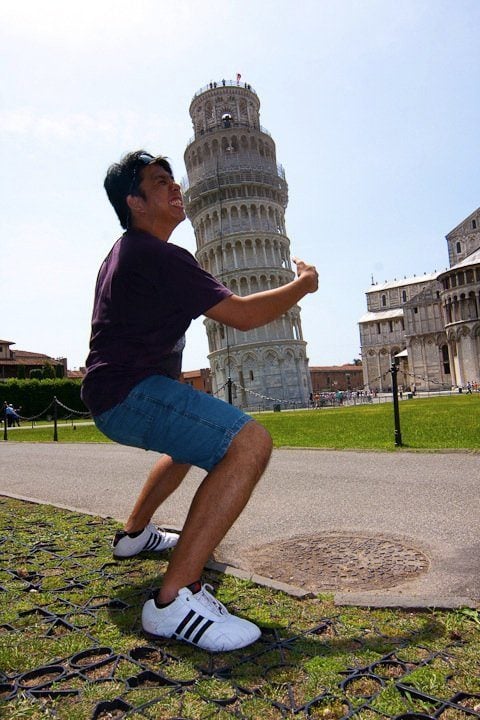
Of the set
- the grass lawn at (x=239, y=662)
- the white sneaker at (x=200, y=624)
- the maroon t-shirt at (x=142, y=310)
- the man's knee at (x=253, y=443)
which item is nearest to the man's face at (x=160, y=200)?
the maroon t-shirt at (x=142, y=310)

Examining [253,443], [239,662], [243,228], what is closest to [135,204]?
[253,443]

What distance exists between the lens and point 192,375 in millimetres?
105812

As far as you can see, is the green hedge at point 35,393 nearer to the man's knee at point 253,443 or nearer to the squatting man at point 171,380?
the squatting man at point 171,380

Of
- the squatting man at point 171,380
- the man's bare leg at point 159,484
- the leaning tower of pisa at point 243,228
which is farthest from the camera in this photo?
the leaning tower of pisa at point 243,228

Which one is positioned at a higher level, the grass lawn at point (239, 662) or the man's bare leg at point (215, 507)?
the man's bare leg at point (215, 507)

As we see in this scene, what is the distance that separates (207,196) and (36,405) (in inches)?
1293

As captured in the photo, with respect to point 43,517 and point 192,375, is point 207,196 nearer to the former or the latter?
point 192,375

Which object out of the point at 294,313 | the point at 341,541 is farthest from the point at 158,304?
the point at 294,313

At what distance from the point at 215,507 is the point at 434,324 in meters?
80.4

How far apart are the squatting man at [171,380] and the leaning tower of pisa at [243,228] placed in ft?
188

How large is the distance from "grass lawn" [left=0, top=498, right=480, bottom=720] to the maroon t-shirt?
1.01m

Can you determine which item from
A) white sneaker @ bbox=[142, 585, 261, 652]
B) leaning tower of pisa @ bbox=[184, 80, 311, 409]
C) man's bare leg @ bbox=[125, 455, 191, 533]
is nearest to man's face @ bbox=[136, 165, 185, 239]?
man's bare leg @ bbox=[125, 455, 191, 533]

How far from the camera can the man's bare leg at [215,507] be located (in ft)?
7.68

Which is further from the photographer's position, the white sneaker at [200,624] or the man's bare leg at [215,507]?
the man's bare leg at [215,507]
